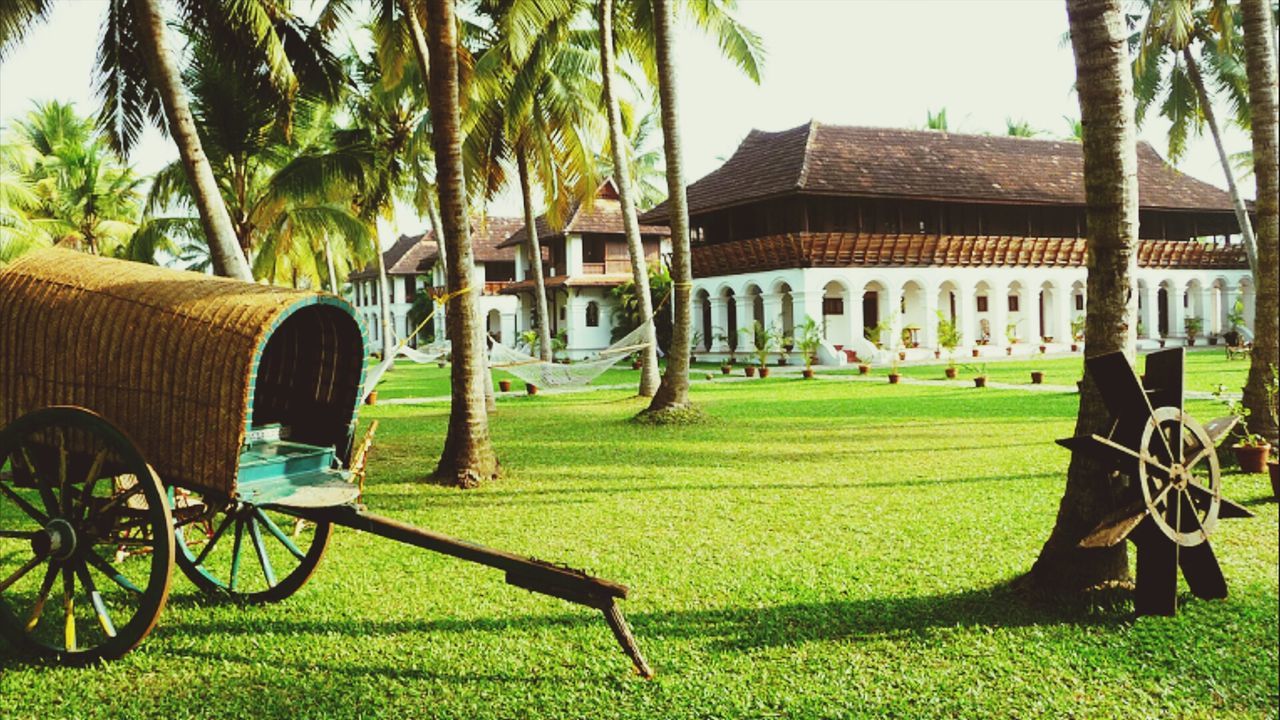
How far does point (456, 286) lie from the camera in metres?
9.06

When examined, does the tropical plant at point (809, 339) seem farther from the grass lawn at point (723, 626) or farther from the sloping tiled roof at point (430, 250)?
the sloping tiled roof at point (430, 250)

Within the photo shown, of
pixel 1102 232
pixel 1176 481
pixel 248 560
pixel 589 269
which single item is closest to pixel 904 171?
pixel 589 269

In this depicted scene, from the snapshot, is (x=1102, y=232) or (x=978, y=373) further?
(x=978, y=373)

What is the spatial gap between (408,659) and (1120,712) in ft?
10.2

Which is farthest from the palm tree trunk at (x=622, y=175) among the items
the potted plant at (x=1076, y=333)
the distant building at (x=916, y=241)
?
the potted plant at (x=1076, y=333)

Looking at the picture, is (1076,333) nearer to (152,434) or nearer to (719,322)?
(719,322)

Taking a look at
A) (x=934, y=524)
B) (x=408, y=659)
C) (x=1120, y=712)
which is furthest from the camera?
(x=934, y=524)

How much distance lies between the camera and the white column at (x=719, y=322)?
107 feet

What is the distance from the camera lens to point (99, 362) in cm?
469

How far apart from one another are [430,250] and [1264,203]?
5030 cm

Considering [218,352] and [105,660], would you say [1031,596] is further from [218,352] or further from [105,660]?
[105,660]

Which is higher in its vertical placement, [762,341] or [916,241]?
[916,241]

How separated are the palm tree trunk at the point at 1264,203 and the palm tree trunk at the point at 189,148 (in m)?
9.35

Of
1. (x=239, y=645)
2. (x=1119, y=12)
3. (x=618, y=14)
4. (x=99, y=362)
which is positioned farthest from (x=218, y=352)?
(x=618, y=14)
